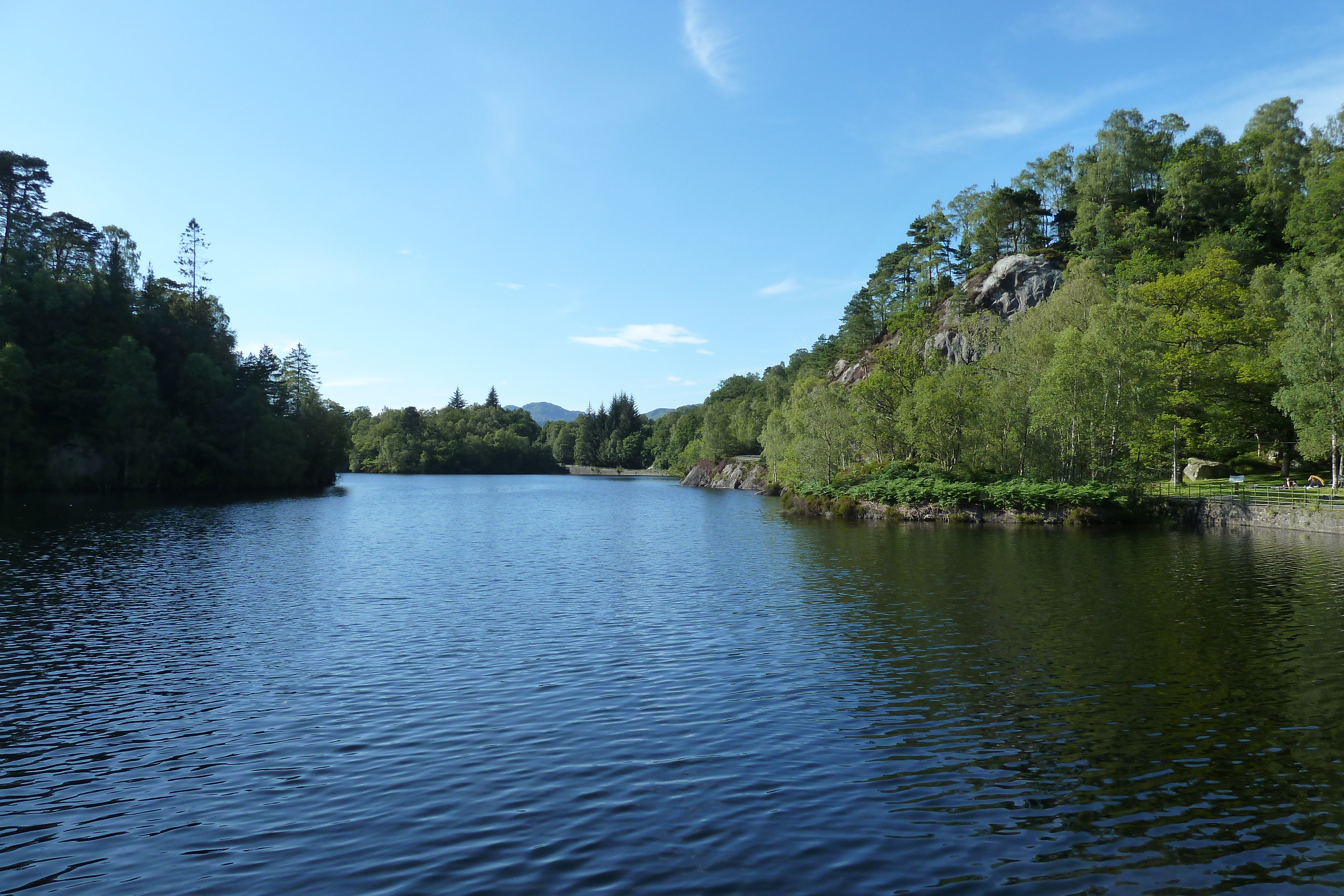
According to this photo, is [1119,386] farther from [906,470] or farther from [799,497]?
[799,497]

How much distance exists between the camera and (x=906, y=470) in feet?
221

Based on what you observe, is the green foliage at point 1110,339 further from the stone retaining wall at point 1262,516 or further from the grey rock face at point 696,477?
the grey rock face at point 696,477

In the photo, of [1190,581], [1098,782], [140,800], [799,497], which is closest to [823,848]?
[1098,782]

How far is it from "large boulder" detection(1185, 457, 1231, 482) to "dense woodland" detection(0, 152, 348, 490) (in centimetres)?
10582

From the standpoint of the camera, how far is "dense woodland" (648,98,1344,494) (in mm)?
57344

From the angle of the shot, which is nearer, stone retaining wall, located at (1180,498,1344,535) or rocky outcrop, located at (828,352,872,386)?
stone retaining wall, located at (1180,498,1344,535)

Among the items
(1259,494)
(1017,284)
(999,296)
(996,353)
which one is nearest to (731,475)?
(999,296)

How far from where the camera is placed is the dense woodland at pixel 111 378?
8256cm

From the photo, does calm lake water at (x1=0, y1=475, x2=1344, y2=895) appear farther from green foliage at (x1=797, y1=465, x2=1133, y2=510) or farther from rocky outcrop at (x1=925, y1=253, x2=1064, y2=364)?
rocky outcrop at (x1=925, y1=253, x2=1064, y2=364)

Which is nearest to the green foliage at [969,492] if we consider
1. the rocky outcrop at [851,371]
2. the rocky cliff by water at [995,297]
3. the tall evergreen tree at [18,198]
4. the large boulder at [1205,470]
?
the large boulder at [1205,470]

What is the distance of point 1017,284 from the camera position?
108312mm

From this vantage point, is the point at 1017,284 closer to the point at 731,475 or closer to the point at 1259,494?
the point at 731,475

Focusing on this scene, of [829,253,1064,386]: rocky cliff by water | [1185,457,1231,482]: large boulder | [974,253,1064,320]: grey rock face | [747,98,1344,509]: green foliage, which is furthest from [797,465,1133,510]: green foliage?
[974,253,1064,320]: grey rock face

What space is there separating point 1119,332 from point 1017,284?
5416 cm
